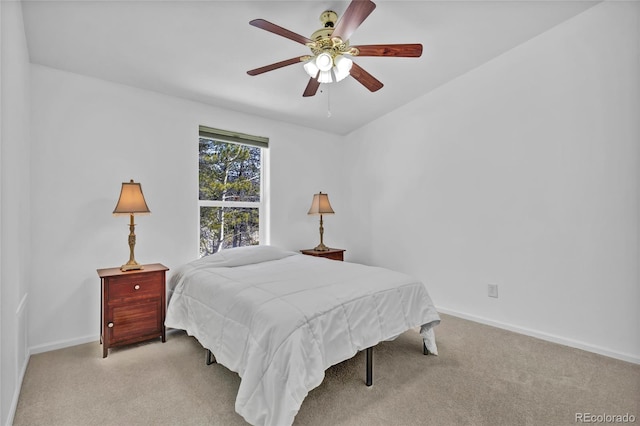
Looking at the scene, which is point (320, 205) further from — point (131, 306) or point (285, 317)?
point (285, 317)

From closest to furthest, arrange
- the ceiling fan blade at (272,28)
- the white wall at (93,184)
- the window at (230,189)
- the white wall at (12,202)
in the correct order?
the white wall at (12,202), the ceiling fan blade at (272,28), the white wall at (93,184), the window at (230,189)

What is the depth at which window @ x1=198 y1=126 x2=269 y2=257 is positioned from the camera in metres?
3.49

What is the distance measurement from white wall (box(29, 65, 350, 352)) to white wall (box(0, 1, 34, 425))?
0.28 m

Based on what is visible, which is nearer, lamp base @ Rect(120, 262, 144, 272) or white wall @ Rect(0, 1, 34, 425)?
white wall @ Rect(0, 1, 34, 425)

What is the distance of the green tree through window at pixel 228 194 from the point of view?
3.49 metres

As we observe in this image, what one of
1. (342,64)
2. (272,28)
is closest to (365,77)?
(342,64)

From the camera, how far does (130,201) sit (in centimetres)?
256

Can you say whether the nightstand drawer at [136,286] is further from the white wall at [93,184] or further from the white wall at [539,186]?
the white wall at [539,186]

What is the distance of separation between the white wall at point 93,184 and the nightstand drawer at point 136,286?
441 millimetres

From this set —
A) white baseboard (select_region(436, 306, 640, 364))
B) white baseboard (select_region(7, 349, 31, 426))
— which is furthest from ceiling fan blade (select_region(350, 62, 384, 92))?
white baseboard (select_region(7, 349, 31, 426))

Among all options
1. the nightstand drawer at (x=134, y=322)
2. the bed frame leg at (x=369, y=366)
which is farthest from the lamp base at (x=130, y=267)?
the bed frame leg at (x=369, y=366)

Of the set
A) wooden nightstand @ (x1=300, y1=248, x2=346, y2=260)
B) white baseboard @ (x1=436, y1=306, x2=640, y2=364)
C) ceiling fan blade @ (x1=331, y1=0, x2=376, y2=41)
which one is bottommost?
white baseboard @ (x1=436, y1=306, x2=640, y2=364)

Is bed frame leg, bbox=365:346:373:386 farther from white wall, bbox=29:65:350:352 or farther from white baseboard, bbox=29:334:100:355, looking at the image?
white baseboard, bbox=29:334:100:355

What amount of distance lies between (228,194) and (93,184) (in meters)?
1.30
